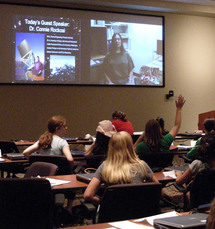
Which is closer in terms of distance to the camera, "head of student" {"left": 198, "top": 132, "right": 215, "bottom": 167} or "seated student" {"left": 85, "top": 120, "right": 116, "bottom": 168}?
"head of student" {"left": 198, "top": 132, "right": 215, "bottom": 167}

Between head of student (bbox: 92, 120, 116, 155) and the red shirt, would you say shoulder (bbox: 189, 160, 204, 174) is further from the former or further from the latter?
the red shirt

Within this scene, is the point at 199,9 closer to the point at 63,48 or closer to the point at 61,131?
the point at 63,48

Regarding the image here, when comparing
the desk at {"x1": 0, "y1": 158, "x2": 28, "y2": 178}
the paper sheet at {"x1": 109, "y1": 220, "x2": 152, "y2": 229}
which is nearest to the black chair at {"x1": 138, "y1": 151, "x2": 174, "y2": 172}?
the desk at {"x1": 0, "y1": 158, "x2": 28, "y2": 178}

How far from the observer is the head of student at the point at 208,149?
294 centimetres

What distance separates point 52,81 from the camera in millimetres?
8953

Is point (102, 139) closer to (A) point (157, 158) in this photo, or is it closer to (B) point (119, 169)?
(A) point (157, 158)

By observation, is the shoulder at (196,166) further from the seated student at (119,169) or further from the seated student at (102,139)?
the seated student at (102,139)

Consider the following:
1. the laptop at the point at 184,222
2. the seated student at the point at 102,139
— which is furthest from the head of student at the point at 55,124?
the laptop at the point at 184,222

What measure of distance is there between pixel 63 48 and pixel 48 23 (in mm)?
691

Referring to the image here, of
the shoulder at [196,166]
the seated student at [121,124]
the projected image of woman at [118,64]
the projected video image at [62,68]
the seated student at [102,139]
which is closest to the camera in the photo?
the shoulder at [196,166]

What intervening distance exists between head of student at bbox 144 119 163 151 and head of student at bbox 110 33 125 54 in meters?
5.48

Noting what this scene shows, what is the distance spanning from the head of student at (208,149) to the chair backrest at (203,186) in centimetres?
10

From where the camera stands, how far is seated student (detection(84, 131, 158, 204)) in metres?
2.68

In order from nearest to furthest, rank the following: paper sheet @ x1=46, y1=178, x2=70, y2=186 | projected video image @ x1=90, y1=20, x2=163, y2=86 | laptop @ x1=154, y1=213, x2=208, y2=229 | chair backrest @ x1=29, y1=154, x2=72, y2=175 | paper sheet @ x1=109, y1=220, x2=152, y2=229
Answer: laptop @ x1=154, y1=213, x2=208, y2=229
paper sheet @ x1=109, y1=220, x2=152, y2=229
paper sheet @ x1=46, y1=178, x2=70, y2=186
chair backrest @ x1=29, y1=154, x2=72, y2=175
projected video image @ x1=90, y1=20, x2=163, y2=86
